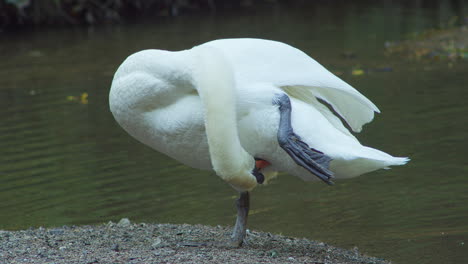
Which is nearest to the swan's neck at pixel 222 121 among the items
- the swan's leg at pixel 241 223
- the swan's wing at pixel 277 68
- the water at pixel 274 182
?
the swan's wing at pixel 277 68

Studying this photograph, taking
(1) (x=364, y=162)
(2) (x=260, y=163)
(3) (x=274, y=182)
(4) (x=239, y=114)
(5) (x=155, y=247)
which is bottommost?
(3) (x=274, y=182)

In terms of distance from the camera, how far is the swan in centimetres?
446

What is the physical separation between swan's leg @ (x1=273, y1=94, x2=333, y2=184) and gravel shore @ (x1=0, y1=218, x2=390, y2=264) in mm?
617

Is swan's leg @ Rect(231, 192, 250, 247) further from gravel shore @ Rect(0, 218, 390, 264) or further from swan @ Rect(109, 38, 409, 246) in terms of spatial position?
swan @ Rect(109, 38, 409, 246)

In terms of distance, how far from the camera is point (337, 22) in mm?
19797

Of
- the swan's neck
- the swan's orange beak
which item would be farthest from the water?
the swan's neck

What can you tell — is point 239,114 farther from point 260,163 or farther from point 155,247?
point 155,247

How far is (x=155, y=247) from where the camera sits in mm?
5121

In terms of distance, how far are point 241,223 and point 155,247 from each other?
609 millimetres

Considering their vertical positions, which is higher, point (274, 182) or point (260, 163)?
point (260, 163)

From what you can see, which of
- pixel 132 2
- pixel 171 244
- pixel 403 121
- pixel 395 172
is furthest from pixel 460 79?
pixel 132 2

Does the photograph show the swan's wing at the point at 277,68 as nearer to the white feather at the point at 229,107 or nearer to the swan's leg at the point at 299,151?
the white feather at the point at 229,107

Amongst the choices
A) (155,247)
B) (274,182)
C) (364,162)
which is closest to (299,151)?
(364,162)

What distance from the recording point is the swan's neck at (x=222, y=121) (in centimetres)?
438
